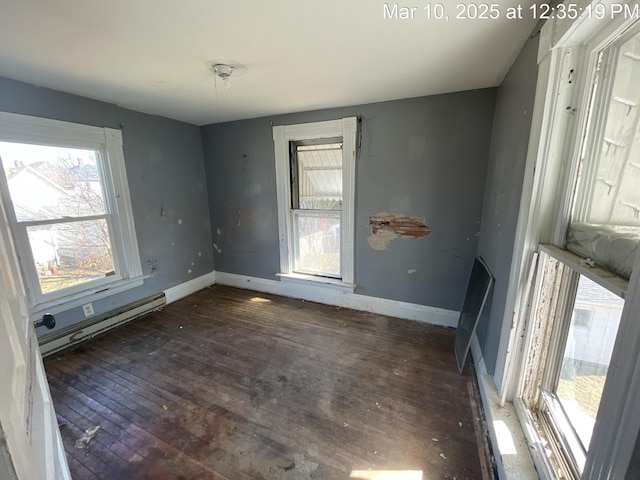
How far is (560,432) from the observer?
115 centimetres

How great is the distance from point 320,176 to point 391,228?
1.01 m


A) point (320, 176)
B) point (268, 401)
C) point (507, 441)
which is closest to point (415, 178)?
point (320, 176)

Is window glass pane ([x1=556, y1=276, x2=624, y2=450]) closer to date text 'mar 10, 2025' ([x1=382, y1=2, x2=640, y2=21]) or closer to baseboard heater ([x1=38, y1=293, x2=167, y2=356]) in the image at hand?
date text 'mar 10, 2025' ([x1=382, y1=2, x2=640, y2=21])

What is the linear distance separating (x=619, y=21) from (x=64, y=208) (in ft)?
12.0

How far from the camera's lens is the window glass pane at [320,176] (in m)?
2.93

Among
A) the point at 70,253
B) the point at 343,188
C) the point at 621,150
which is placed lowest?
the point at 70,253

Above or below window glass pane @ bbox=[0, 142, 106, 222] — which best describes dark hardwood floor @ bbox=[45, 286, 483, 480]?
below

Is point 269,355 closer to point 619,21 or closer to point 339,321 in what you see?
point 339,321

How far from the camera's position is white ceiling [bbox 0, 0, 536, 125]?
4.06 feet

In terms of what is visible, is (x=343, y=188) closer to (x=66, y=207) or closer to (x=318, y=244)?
(x=318, y=244)

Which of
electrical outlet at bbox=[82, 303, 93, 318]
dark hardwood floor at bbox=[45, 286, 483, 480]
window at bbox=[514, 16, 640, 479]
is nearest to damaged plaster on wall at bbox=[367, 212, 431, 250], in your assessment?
dark hardwood floor at bbox=[45, 286, 483, 480]

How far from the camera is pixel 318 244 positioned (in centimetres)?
325

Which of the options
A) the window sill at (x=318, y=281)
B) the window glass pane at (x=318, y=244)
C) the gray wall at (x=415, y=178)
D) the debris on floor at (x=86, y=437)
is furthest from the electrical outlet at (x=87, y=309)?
the window glass pane at (x=318, y=244)

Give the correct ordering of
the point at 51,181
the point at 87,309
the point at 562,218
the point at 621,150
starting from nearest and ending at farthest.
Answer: the point at 621,150 → the point at 562,218 → the point at 51,181 → the point at 87,309
